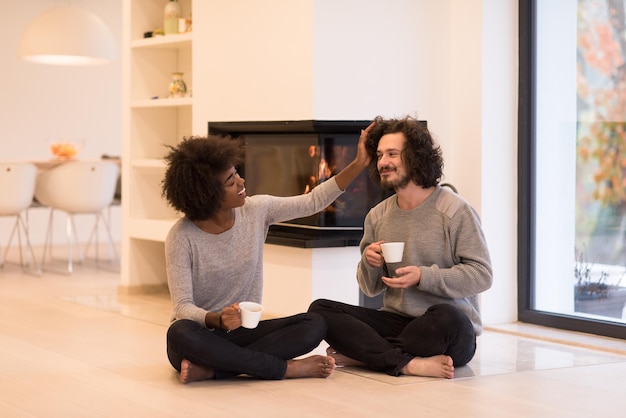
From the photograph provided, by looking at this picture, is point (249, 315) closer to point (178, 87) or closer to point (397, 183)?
point (397, 183)

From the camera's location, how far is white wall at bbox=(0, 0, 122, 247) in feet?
31.0

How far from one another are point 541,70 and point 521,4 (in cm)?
33

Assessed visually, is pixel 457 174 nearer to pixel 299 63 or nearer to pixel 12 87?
pixel 299 63

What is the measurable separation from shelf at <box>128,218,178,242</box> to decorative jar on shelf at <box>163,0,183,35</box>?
107 cm

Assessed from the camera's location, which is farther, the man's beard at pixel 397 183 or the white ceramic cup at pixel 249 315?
the man's beard at pixel 397 183

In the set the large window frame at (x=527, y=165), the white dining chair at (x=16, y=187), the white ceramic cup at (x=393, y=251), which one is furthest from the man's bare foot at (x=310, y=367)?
the white dining chair at (x=16, y=187)

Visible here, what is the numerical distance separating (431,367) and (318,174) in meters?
1.56

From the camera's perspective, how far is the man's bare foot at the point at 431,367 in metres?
3.63

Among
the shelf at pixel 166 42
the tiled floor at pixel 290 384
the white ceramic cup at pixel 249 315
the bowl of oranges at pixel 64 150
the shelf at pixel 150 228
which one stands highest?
the shelf at pixel 166 42

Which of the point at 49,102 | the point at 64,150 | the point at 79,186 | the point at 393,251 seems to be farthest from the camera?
the point at 49,102

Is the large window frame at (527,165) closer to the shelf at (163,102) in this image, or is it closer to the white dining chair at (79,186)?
the shelf at (163,102)

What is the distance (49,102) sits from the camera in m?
9.71

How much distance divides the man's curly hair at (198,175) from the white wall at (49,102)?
6.22 m

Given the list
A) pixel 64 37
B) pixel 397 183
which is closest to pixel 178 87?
pixel 64 37
